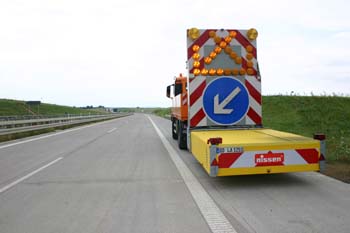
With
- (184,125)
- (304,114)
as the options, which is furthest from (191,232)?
(304,114)

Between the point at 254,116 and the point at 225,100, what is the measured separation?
0.94 m

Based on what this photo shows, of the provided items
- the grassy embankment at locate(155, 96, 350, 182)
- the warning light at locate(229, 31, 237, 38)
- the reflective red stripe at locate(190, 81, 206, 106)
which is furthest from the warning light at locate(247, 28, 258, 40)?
the grassy embankment at locate(155, 96, 350, 182)

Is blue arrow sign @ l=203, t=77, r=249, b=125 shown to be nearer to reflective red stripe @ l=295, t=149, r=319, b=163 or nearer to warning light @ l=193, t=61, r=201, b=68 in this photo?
warning light @ l=193, t=61, r=201, b=68

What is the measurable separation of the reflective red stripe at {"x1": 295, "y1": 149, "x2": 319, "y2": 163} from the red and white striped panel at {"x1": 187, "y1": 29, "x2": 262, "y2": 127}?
2833 mm

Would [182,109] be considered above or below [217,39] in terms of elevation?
below

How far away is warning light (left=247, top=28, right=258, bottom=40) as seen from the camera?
29.4 feet

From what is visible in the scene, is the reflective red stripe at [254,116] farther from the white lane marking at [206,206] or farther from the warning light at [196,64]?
the white lane marking at [206,206]

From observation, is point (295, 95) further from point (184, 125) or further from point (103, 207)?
point (103, 207)

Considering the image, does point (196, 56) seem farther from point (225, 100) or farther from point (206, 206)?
point (206, 206)

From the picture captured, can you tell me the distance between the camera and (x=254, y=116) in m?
8.98

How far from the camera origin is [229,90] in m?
8.83

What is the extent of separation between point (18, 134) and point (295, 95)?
92.7ft

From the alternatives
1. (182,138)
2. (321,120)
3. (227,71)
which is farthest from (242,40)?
(321,120)

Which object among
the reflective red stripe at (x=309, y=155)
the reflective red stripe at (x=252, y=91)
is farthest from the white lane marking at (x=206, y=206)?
the reflective red stripe at (x=252, y=91)
